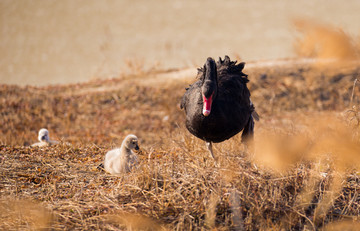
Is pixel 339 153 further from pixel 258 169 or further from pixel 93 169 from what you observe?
pixel 93 169

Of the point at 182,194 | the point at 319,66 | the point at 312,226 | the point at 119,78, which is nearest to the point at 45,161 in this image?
the point at 182,194

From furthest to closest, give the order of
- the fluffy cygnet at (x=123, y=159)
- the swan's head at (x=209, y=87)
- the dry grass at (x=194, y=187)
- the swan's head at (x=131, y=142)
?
the swan's head at (x=131, y=142) < the fluffy cygnet at (x=123, y=159) < the swan's head at (x=209, y=87) < the dry grass at (x=194, y=187)

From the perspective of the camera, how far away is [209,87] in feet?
17.3

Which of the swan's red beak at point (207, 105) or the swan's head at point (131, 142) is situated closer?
the swan's red beak at point (207, 105)

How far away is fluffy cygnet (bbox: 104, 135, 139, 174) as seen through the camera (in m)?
6.44

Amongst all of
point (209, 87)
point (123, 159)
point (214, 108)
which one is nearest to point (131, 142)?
point (123, 159)

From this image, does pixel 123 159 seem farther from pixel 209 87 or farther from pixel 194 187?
pixel 209 87

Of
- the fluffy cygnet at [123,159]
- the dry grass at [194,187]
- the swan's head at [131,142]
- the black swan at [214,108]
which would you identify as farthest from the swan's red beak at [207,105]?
the swan's head at [131,142]

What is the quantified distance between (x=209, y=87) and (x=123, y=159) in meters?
2.12

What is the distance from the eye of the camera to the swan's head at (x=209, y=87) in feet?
17.2

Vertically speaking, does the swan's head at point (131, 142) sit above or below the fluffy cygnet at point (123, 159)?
above

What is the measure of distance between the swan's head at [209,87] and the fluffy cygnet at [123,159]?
5.44ft

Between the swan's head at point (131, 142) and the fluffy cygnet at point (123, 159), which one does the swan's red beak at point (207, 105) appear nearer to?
the fluffy cygnet at point (123, 159)

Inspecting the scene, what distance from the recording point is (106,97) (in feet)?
48.5
